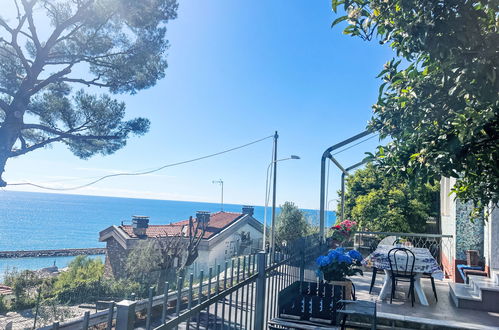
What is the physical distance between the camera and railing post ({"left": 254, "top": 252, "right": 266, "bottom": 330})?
322 centimetres

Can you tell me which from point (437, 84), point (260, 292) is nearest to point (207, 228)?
point (260, 292)

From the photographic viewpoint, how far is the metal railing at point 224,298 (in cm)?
167

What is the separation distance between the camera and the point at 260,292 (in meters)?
3.23

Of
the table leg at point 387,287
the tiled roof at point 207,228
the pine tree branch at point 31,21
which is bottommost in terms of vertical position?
the tiled roof at point 207,228

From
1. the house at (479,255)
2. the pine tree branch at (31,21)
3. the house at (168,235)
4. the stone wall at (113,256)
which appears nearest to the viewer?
the house at (479,255)

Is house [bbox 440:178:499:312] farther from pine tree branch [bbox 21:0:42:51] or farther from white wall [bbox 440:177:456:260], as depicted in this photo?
pine tree branch [bbox 21:0:42:51]

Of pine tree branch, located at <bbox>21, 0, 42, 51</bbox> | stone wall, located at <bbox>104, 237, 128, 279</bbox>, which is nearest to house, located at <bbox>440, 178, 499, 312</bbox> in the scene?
pine tree branch, located at <bbox>21, 0, 42, 51</bbox>

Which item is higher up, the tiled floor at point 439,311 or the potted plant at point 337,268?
the potted plant at point 337,268

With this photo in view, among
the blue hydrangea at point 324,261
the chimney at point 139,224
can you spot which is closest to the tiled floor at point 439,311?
the blue hydrangea at point 324,261

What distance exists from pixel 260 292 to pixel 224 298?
685 millimetres

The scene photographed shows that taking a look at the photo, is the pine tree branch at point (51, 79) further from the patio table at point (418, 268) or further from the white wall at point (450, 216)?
A: the white wall at point (450, 216)

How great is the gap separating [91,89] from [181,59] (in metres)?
3.88

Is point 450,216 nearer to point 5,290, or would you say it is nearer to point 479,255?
point 479,255

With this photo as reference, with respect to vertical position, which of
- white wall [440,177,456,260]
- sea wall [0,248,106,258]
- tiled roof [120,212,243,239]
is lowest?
sea wall [0,248,106,258]
